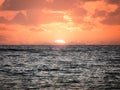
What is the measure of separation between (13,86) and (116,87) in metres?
11.4

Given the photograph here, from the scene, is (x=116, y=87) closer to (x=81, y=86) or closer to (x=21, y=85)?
(x=81, y=86)

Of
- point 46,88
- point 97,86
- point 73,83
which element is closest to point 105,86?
point 97,86

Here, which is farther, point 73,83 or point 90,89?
point 73,83

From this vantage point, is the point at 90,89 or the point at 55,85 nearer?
the point at 90,89

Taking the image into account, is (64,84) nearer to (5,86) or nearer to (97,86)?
(97,86)

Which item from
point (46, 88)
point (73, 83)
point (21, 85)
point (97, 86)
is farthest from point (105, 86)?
point (21, 85)

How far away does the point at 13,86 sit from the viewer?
1254 inches

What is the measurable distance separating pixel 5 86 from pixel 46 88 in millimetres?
4532

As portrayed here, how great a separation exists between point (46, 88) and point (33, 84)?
9.96 feet

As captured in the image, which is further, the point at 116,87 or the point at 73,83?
the point at 73,83

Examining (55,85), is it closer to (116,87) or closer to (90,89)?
(90,89)

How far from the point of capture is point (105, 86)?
32.9m

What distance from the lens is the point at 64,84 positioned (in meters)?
33.9

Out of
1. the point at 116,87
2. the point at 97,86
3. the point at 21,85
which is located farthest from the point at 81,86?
the point at 21,85
